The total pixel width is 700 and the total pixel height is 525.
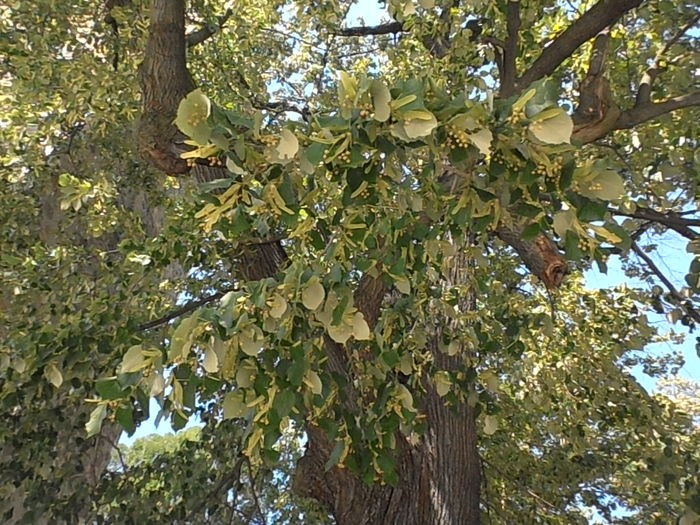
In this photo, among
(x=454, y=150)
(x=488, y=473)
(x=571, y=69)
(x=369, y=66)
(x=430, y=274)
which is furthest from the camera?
(x=369, y=66)

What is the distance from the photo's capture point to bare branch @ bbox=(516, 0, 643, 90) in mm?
2408

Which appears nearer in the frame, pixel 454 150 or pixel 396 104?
pixel 396 104

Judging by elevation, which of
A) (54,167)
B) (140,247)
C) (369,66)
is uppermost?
(369,66)

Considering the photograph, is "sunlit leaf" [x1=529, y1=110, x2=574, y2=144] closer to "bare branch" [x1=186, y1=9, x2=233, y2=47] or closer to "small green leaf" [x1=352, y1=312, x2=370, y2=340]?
"small green leaf" [x1=352, y1=312, x2=370, y2=340]

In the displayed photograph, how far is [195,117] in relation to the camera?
1233 millimetres

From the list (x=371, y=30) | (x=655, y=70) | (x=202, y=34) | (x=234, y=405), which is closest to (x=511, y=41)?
(x=655, y=70)

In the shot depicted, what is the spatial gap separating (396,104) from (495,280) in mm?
2734

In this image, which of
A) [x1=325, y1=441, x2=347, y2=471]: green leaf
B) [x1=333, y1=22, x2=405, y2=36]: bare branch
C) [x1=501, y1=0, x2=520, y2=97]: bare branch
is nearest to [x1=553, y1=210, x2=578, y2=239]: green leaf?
[x1=325, y1=441, x2=347, y2=471]: green leaf

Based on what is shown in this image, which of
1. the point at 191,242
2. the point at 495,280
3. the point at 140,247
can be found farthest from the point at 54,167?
the point at 495,280

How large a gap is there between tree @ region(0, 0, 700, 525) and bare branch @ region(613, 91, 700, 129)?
0.01 metres

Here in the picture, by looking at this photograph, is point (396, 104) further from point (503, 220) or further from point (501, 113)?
point (503, 220)

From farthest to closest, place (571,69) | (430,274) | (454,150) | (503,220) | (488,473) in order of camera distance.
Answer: (488,473)
(571,69)
(430,274)
(503,220)
(454,150)

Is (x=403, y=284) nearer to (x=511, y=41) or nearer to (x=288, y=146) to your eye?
(x=288, y=146)

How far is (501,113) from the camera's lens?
3.94ft
